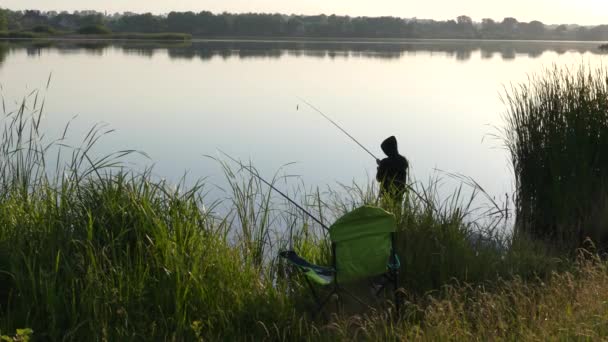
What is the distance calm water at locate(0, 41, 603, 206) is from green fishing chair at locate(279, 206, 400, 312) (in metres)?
3.55

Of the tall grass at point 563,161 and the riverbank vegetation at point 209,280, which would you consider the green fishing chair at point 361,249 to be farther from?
the tall grass at point 563,161

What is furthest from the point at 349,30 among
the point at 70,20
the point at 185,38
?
the point at 70,20

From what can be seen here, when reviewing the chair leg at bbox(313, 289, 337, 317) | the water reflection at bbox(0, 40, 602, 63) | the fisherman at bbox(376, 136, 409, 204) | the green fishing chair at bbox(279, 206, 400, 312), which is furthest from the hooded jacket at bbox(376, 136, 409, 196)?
the water reflection at bbox(0, 40, 602, 63)

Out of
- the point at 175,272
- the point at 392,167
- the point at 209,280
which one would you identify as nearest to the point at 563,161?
the point at 392,167

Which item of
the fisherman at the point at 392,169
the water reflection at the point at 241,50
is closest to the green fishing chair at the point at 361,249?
the fisherman at the point at 392,169

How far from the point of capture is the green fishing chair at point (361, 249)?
3496mm

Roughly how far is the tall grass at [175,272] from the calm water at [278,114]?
286 cm

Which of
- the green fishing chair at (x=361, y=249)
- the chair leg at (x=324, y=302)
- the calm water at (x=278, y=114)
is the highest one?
the green fishing chair at (x=361, y=249)

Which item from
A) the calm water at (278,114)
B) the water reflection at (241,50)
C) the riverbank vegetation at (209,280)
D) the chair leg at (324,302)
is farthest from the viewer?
the water reflection at (241,50)

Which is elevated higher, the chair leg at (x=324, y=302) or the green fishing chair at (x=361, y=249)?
the green fishing chair at (x=361, y=249)

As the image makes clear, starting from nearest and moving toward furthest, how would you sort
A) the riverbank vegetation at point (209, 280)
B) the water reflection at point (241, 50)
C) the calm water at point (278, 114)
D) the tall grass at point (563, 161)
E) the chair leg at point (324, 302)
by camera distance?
the riverbank vegetation at point (209, 280) < the chair leg at point (324, 302) < the tall grass at point (563, 161) < the calm water at point (278, 114) < the water reflection at point (241, 50)

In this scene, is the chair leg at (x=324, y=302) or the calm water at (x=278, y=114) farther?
the calm water at (x=278, y=114)

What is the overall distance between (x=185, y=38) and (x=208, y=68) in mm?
Answer: 32759

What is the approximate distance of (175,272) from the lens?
11.5 ft
